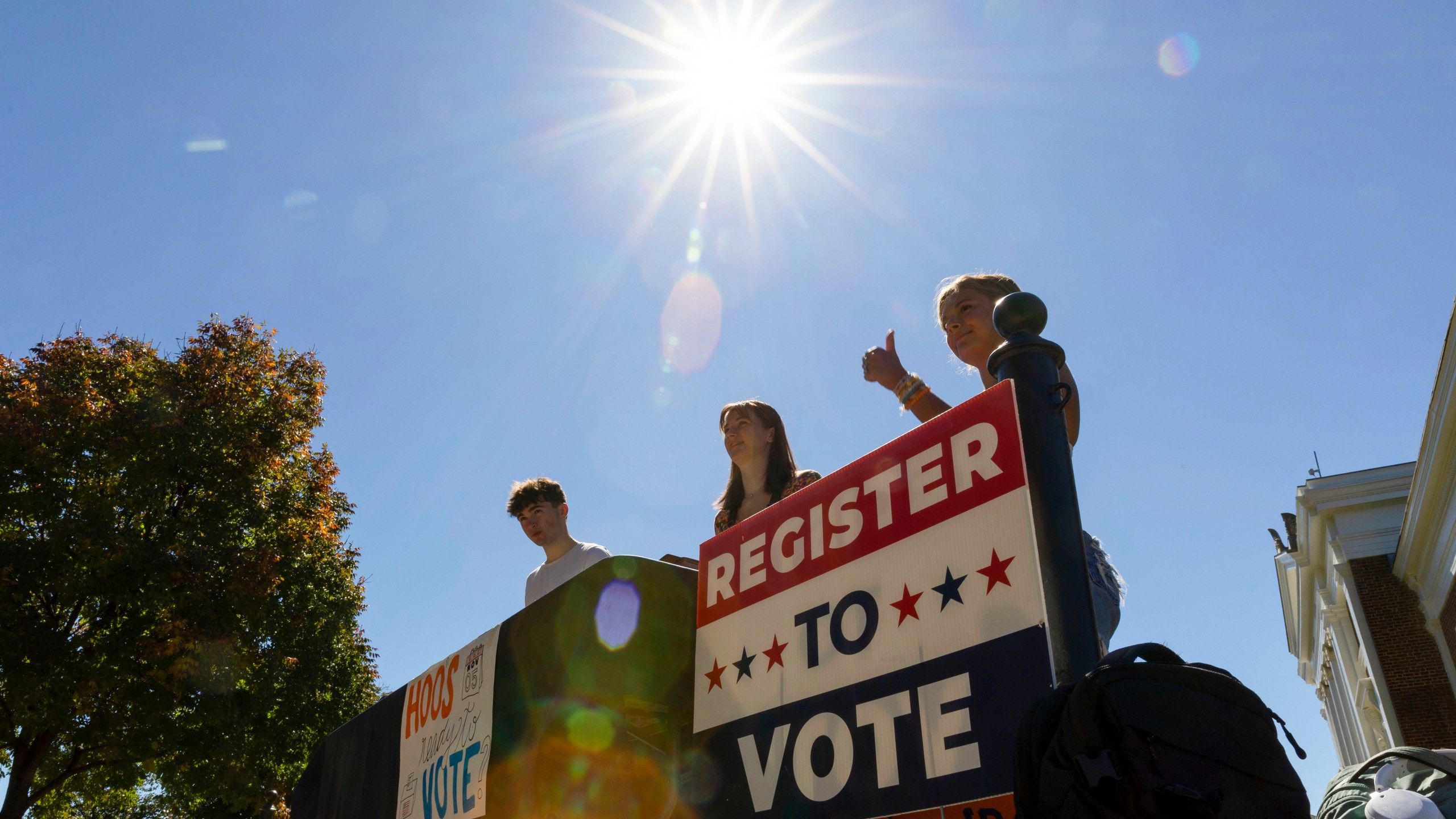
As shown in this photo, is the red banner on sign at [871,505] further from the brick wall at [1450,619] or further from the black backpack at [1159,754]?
the brick wall at [1450,619]

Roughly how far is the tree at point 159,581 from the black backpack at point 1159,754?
40.4 ft

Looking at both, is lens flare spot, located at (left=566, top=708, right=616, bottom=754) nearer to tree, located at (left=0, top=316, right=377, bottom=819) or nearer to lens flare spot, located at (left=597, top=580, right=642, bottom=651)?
lens flare spot, located at (left=597, top=580, right=642, bottom=651)

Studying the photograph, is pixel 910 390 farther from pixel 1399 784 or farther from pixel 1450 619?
pixel 1450 619

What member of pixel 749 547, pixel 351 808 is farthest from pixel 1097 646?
pixel 351 808

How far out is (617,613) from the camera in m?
2.37

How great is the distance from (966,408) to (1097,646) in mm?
566

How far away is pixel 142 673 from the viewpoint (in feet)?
35.3

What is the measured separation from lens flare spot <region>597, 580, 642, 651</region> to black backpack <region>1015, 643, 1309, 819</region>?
134 cm

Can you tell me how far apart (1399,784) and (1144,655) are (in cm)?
74

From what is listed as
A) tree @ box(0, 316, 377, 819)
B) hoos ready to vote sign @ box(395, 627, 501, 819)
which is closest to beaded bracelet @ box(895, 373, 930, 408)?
hoos ready to vote sign @ box(395, 627, 501, 819)

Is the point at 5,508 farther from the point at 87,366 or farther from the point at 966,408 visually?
the point at 966,408

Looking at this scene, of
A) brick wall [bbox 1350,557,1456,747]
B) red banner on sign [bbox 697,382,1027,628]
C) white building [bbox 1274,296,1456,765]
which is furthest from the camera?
brick wall [bbox 1350,557,1456,747]

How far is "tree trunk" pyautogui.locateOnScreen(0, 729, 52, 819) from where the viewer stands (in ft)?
35.2

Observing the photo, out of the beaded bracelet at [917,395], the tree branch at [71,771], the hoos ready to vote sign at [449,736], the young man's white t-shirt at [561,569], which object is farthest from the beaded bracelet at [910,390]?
the tree branch at [71,771]
